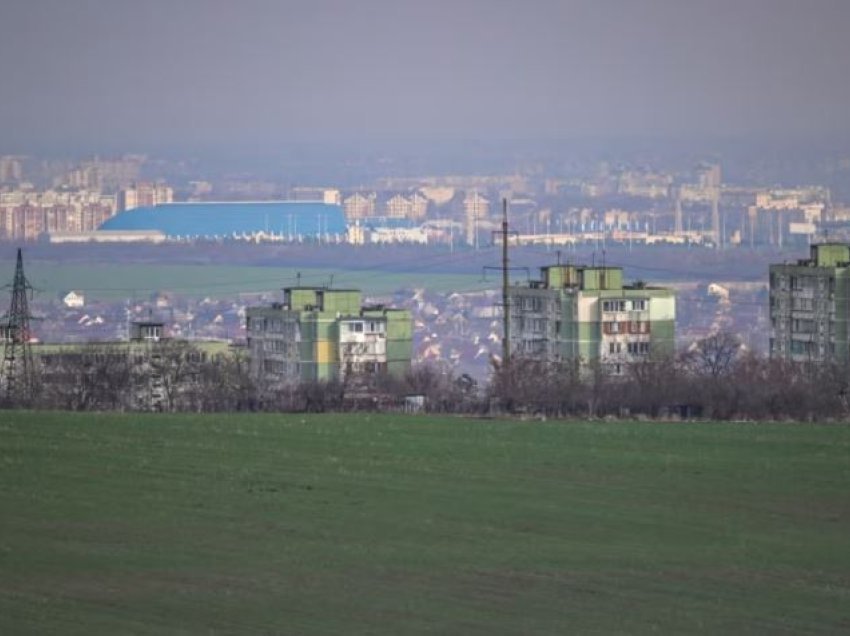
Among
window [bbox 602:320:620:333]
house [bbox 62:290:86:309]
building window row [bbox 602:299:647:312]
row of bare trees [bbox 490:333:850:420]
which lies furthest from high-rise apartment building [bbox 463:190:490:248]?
row of bare trees [bbox 490:333:850:420]

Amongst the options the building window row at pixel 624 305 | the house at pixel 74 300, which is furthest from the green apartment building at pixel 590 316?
the house at pixel 74 300

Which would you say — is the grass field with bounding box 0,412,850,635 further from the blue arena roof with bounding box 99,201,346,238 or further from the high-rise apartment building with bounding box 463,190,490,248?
the blue arena roof with bounding box 99,201,346,238

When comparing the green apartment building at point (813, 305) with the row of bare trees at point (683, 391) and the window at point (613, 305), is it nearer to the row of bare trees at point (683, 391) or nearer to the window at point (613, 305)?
the window at point (613, 305)

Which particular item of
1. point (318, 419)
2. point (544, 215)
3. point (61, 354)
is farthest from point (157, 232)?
point (318, 419)

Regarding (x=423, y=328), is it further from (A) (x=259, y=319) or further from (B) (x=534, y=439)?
(B) (x=534, y=439)

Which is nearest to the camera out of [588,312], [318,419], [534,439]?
[534,439]
